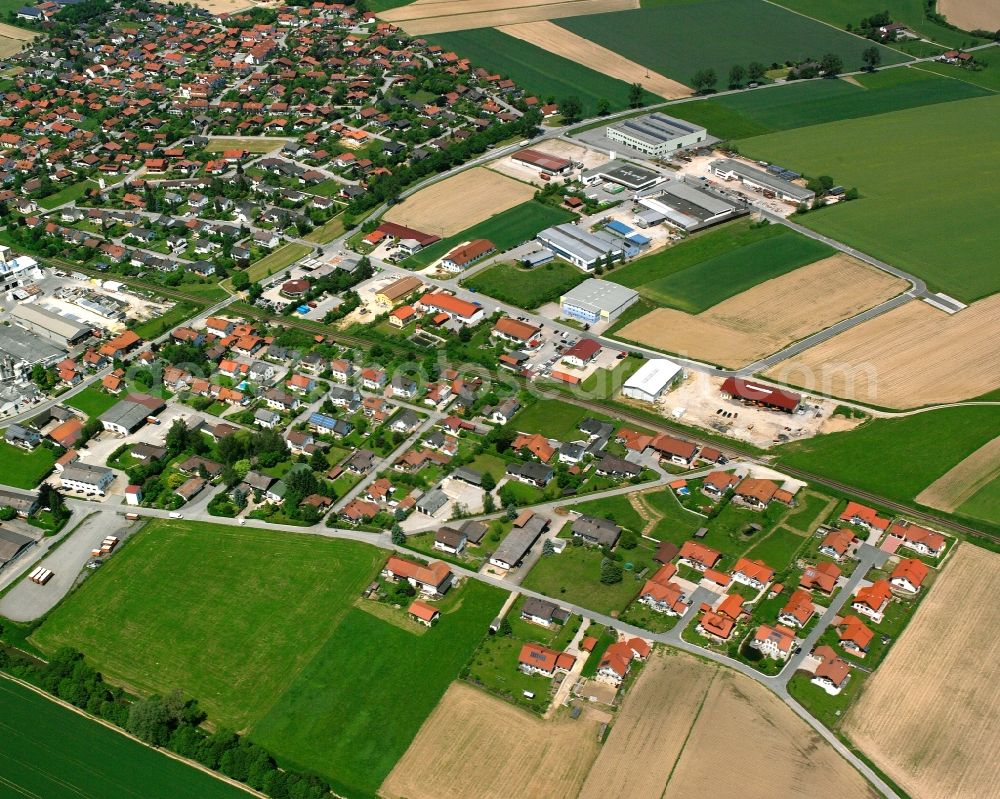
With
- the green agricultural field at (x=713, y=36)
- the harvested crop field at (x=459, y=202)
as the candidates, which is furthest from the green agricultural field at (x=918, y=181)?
the harvested crop field at (x=459, y=202)

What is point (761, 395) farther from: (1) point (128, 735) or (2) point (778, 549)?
(1) point (128, 735)

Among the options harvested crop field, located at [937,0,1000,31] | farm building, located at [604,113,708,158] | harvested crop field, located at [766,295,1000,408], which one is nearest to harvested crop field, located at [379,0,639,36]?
farm building, located at [604,113,708,158]

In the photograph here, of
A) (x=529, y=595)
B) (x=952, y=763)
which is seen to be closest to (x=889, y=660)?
(x=952, y=763)

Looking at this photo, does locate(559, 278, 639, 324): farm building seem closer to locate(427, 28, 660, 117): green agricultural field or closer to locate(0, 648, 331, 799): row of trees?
locate(427, 28, 660, 117): green agricultural field

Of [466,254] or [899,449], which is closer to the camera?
[899,449]

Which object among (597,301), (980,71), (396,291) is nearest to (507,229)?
(396,291)

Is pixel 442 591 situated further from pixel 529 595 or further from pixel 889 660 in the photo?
pixel 889 660
